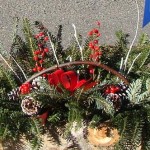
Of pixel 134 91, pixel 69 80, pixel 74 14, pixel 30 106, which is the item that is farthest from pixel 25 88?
pixel 74 14

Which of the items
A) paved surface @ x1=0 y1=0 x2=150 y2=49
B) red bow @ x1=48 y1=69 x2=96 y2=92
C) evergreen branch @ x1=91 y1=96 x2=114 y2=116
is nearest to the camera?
evergreen branch @ x1=91 y1=96 x2=114 y2=116

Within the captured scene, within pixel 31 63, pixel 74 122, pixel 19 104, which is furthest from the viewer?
pixel 31 63

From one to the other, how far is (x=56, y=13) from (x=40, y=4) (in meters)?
0.15

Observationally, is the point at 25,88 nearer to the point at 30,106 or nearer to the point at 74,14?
the point at 30,106

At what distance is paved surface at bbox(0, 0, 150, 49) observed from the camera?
3.77 meters

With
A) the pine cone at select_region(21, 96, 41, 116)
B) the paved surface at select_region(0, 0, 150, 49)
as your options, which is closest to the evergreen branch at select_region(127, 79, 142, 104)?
the pine cone at select_region(21, 96, 41, 116)

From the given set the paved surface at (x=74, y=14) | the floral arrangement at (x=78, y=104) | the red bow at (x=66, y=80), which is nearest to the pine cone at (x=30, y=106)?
the floral arrangement at (x=78, y=104)

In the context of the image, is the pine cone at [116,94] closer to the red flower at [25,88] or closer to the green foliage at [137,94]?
the green foliage at [137,94]

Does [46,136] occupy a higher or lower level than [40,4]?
lower

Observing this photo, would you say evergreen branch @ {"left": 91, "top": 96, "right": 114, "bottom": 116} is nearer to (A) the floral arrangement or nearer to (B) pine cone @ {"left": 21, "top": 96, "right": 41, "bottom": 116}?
(A) the floral arrangement

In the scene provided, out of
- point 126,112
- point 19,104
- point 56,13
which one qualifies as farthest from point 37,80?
point 56,13

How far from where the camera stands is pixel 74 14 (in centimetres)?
389

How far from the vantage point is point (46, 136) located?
2.18 metres

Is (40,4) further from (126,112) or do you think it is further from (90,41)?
(126,112)
